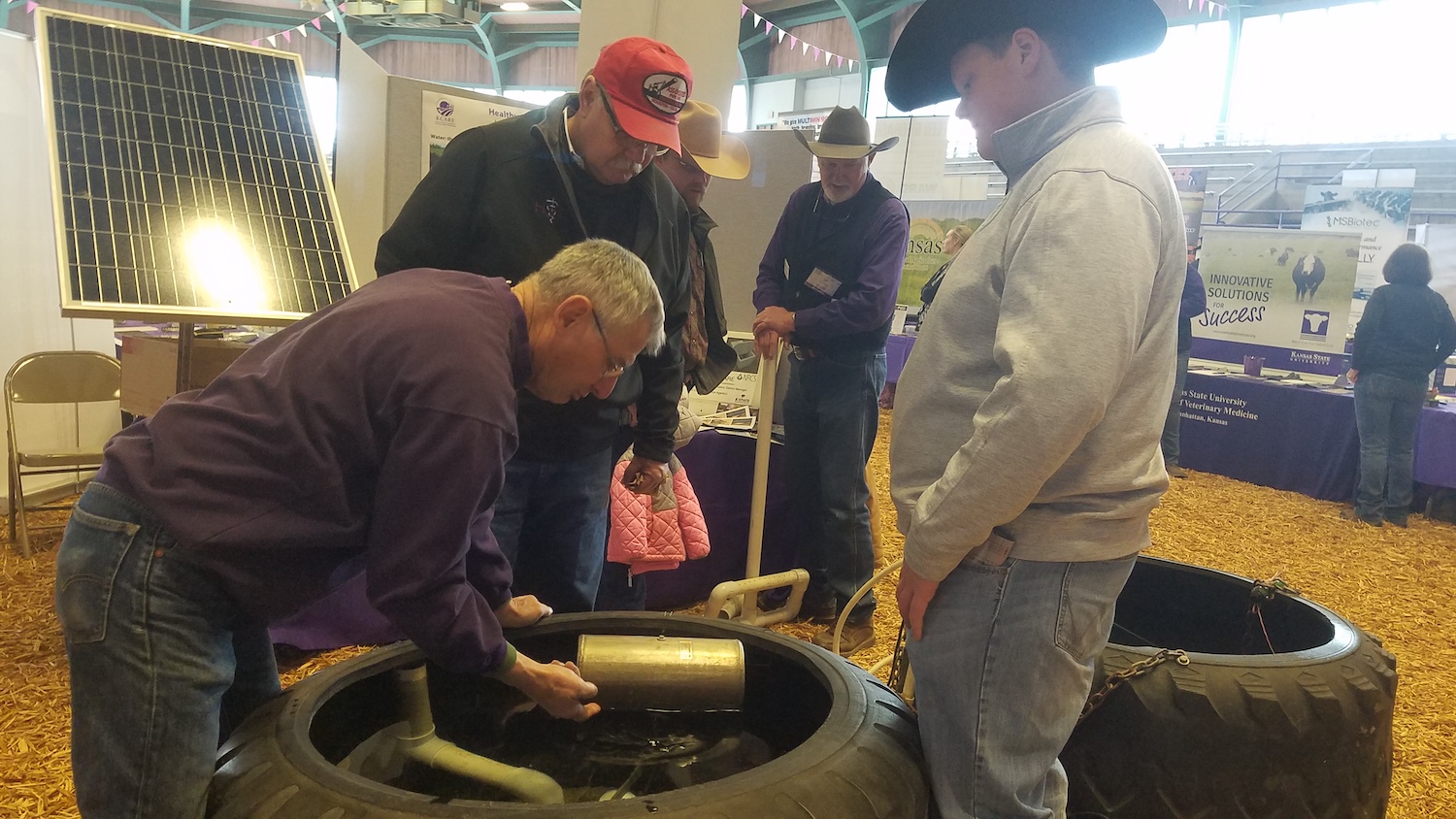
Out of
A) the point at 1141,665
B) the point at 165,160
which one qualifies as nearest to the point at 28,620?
the point at 165,160

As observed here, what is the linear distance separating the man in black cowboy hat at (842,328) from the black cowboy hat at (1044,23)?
5.90ft

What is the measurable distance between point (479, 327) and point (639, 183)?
1.07m

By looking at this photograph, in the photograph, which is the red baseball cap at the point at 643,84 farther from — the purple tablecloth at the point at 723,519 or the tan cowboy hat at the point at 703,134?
the purple tablecloth at the point at 723,519

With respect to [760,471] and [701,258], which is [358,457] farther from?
[760,471]

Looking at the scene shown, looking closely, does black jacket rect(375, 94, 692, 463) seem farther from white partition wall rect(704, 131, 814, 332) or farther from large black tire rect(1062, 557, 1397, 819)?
white partition wall rect(704, 131, 814, 332)

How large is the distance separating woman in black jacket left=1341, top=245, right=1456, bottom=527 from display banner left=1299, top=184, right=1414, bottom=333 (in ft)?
8.66

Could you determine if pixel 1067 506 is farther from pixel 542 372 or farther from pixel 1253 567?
pixel 1253 567

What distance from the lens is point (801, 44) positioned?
14.8m

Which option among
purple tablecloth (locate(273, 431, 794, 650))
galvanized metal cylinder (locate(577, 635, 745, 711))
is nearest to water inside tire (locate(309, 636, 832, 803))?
galvanized metal cylinder (locate(577, 635, 745, 711))

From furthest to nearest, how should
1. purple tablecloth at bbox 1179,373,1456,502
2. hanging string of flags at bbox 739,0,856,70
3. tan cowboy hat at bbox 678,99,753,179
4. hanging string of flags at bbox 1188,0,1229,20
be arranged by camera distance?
hanging string of flags at bbox 739,0,856,70 → hanging string of flags at bbox 1188,0,1229,20 → purple tablecloth at bbox 1179,373,1456,502 → tan cowboy hat at bbox 678,99,753,179

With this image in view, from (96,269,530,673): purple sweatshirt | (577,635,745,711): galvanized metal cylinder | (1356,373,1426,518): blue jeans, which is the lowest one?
(1356,373,1426,518): blue jeans

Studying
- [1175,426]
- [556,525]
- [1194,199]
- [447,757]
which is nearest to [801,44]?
[1194,199]

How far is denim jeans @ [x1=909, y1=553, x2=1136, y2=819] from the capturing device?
4.30 ft

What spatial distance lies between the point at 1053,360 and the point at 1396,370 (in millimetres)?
6355
